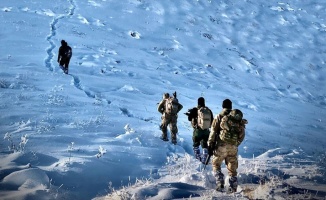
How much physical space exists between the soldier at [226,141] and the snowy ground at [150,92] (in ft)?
1.05

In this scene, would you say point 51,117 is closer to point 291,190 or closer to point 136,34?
point 291,190

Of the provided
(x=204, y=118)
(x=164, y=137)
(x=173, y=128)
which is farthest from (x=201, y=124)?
(x=164, y=137)

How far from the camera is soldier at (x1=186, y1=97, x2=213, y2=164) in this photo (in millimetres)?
8141

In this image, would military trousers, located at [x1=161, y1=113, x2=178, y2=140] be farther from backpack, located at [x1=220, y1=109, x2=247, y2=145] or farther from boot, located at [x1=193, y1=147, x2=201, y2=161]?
backpack, located at [x1=220, y1=109, x2=247, y2=145]

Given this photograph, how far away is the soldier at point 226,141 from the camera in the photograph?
6.29 metres

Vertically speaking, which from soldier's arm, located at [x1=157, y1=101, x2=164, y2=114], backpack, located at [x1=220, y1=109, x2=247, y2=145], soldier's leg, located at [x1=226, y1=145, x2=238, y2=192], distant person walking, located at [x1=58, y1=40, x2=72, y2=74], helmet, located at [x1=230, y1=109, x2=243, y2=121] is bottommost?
soldier's leg, located at [x1=226, y1=145, x2=238, y2=192]

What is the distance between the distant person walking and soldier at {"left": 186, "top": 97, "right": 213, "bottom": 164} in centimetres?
858

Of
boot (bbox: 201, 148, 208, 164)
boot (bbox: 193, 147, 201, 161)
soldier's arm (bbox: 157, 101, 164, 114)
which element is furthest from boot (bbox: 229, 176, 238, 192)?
soldier's arm (bbox: 157, 101, 164, 114)

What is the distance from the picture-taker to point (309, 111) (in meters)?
19.7

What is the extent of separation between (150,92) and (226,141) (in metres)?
9.66

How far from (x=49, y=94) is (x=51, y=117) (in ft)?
7.90

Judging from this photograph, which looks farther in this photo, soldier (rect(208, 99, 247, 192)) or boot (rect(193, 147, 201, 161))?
boot (rect(193, 147, 201, 161))

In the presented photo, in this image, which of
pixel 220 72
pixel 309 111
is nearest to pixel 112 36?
pixel 220 72

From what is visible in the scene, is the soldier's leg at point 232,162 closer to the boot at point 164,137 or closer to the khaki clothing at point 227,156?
the khaki clothing at point 227,156
